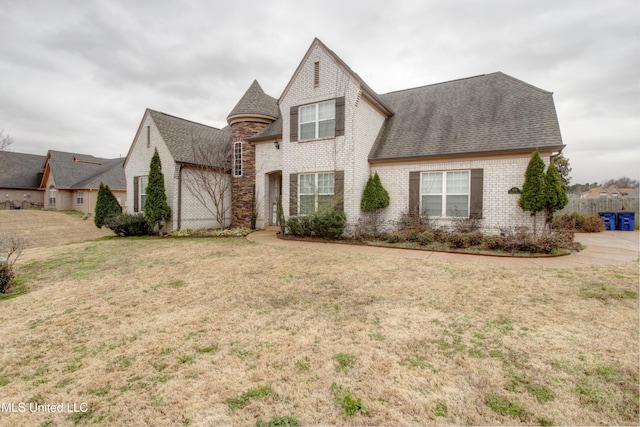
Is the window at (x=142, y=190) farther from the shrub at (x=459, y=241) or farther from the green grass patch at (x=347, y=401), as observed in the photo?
the green grass patch at (x=347, y=401)

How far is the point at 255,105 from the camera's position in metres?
15.1

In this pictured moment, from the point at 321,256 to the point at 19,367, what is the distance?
6.04 metres

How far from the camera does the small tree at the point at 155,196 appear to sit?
1345 centimetres

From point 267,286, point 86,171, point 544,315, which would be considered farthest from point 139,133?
point 86,171

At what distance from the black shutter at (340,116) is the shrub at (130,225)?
10.2 m

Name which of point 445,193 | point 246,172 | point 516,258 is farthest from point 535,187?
point 246,172

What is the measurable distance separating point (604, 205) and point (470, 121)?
1252 cm

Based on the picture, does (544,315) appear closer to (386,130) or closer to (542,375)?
(542,375)

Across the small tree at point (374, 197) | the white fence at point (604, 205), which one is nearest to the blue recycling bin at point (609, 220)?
the white fence at point (604, 205)

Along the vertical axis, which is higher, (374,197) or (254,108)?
(254,108)

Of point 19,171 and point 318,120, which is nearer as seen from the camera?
point 318,120

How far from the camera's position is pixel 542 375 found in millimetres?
2676

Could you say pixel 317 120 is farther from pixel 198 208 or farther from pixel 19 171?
pixel 19 171

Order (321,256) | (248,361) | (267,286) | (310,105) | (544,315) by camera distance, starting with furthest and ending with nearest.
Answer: (310,105), (321,256), (267,286), (544,315), (248,361)
